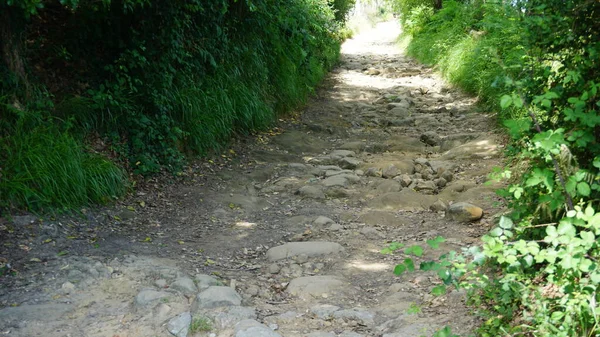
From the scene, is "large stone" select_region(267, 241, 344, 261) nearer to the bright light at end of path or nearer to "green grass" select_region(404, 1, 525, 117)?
the bright light at end of path

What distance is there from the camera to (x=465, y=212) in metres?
4.96

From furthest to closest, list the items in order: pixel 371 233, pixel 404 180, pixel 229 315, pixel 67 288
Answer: pixel 404 180, pixel 371 233, pixel 67 288, pixel 229 315

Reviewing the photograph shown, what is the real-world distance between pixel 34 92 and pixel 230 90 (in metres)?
2.76

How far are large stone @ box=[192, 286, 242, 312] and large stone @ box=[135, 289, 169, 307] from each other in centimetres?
22

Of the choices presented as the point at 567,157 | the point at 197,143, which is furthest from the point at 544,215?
the point at 197,143

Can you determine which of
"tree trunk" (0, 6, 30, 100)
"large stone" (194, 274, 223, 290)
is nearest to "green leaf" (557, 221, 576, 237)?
"large stone" (194, 274, 223, 290)

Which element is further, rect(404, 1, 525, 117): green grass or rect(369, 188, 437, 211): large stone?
rect(404, 1, 525, 117): green grass

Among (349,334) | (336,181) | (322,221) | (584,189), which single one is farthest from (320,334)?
(336,181)

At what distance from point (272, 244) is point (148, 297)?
1.53 metres

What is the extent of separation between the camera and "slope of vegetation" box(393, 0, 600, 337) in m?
2.53

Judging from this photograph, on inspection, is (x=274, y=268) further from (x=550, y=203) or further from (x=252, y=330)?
(x=550, y=203)

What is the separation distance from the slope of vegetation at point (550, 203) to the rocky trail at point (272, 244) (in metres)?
0.31

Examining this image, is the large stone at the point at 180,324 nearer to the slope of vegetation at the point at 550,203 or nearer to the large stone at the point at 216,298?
the large stone at the point at 216,298

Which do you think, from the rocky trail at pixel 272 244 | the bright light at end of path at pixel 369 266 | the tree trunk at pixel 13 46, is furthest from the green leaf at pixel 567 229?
the tree trunk at pixel 13 46
